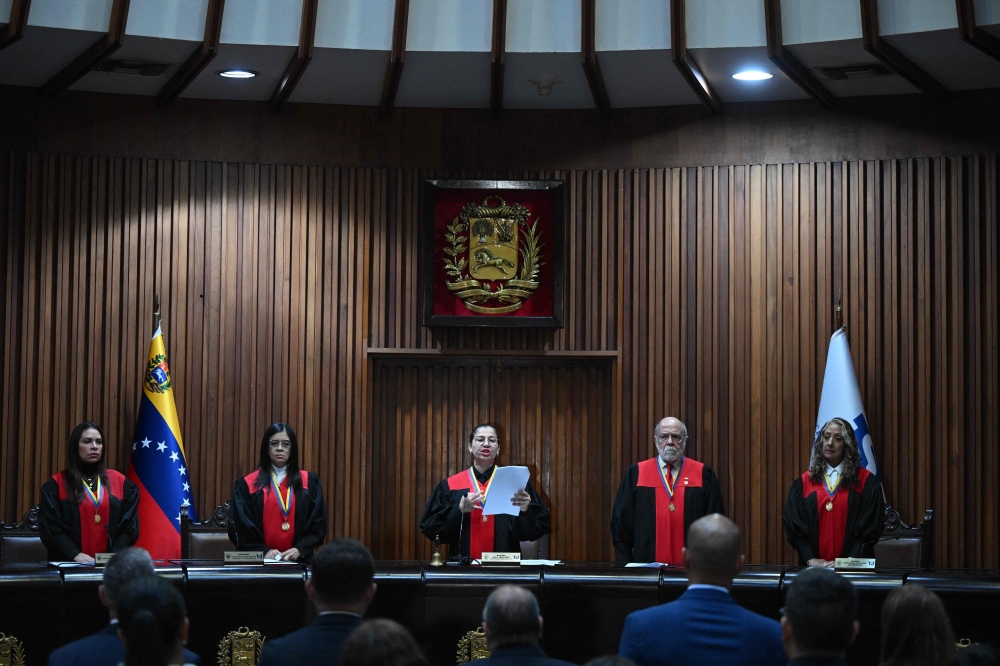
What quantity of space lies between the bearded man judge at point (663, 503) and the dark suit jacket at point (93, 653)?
3728 millimetres

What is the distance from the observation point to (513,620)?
3156 mm

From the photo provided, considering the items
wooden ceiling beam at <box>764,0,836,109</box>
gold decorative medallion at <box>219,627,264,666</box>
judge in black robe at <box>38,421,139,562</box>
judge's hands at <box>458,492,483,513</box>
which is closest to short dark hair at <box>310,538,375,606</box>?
gold decorative medallion at <box>219,627,264,666</box>

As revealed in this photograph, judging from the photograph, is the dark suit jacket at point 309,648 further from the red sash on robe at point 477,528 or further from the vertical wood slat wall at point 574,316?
the vertical wood slat wall at point 574,316

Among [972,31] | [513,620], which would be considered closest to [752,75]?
[972,31]

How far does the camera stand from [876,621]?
472 centimetres

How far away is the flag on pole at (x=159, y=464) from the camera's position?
7059 millimetres

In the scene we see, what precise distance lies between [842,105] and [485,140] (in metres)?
2.18

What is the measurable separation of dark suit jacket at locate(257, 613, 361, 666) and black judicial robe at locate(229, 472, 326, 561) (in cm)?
320

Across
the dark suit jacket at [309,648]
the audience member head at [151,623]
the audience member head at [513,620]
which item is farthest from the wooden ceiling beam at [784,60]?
Answer: the audience member head at [151,623]

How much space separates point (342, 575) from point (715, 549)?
967mm

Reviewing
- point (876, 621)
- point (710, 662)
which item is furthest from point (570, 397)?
point (710, 662)

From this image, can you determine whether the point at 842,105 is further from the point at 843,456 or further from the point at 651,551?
the point at 651,551

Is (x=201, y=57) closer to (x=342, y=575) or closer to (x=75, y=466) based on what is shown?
(x=75, y=466)

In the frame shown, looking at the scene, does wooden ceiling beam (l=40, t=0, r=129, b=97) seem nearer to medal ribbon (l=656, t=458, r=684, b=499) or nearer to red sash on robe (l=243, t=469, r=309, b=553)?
red sash on robe (l=243, t=469, r=309, b=553)
